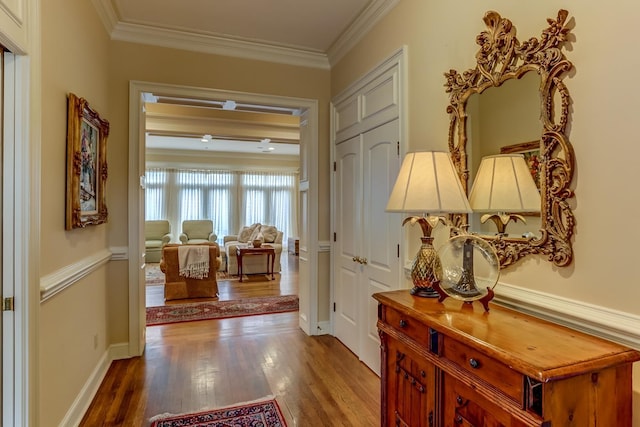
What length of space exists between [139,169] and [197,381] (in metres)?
1.85

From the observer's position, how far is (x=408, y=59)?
96.7 inches

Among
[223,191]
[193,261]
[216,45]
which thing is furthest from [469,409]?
[223,191]

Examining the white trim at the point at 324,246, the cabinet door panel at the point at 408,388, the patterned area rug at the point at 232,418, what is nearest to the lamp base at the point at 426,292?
the cabinet door panel at the point at 408,388

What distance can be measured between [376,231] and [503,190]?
A: 4.20 ft

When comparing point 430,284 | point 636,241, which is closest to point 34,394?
point 430,284

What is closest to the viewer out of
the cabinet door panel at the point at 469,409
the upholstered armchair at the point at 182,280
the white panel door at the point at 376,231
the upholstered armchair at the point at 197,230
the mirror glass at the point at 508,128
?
the cabinet door panel at the point at 469,409

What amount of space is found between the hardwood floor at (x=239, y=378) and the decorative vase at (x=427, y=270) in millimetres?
1014

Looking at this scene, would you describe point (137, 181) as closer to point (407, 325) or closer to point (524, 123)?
point (407, 325)

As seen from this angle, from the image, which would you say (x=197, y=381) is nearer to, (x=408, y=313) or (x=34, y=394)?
(x=34, y=394)

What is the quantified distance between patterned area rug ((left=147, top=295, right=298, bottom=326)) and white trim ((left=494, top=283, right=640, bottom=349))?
335 cm

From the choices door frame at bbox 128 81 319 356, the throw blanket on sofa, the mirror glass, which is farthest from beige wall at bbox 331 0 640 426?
the throw blanket on sofa

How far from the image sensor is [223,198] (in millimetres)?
9930

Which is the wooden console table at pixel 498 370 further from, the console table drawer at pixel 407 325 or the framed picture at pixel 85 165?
the framed picture at pixel 85 165

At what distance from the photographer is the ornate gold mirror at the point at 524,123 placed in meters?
1.41
